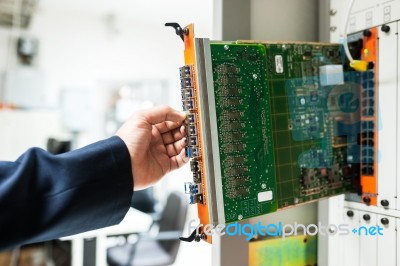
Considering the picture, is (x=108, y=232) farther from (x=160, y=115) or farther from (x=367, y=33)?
(x=367, y=33)

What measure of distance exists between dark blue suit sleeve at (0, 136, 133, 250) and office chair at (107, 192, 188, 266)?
1592mm

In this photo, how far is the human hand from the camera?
0.86m

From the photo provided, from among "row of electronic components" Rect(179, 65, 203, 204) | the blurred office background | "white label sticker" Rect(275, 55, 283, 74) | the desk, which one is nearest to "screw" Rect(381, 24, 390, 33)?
"white label sticker" Rect(275, 55, 283, 74)

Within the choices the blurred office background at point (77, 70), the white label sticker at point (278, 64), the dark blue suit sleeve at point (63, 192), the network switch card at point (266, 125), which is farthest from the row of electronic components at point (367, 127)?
the blurred office background at point (77, 70)

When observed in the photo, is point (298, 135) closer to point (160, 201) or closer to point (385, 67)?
point (385, 67)

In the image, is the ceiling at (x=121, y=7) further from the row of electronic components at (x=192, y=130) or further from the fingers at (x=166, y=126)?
the row of electronic components at (x=192, y=130)

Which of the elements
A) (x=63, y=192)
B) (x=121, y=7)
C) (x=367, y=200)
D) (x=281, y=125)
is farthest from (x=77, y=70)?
(x=367, y=200)

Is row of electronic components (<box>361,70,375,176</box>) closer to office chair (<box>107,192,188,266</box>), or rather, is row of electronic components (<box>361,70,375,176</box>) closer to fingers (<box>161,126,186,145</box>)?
fingers (<box>161,126,186,145</box>)

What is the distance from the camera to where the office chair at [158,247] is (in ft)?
7.35

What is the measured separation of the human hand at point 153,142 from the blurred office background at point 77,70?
2005 millimetres

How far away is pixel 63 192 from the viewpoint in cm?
72

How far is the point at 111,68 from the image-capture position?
3.71 m

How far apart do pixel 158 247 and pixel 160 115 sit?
185 cm

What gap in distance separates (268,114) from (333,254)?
0.55 metres
